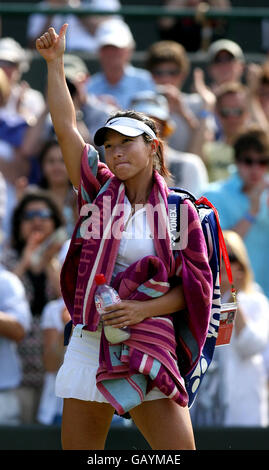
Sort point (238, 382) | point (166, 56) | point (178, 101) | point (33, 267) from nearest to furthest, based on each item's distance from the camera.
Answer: point (238, 382), point (33, 267), point (178, 101), point (166, 56)

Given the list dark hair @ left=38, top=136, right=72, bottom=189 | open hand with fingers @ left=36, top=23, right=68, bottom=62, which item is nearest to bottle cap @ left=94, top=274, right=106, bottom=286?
open hand with fingers @ left=36, top=23, right=68, bottom=62

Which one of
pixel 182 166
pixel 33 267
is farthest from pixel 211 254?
pixel 182 166

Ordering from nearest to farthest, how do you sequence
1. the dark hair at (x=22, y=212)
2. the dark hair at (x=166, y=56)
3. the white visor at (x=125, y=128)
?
the white visor at (x=125, y=128), the dark hair at (x=22, y=212), the dark hair at (x=166, y=56)

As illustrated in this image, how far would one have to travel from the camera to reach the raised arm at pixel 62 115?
3557mm

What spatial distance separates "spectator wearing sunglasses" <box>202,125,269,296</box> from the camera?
650cm

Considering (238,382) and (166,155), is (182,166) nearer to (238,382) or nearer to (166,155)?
(166,155)

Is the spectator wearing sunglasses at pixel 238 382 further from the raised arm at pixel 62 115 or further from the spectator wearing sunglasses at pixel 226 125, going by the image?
the raised arm at pixel 62 115

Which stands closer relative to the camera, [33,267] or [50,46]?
[50,46]

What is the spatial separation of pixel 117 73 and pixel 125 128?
15.1 ft

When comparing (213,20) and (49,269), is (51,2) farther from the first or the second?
(49,269)

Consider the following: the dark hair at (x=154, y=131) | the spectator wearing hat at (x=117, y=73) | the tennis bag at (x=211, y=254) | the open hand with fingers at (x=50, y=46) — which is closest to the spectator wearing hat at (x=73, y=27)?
the spectator wearing hat at (x=117, y=73)

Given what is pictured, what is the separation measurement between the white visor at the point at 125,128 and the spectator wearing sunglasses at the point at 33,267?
2.82 meters

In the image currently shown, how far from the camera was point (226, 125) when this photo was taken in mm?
7566
